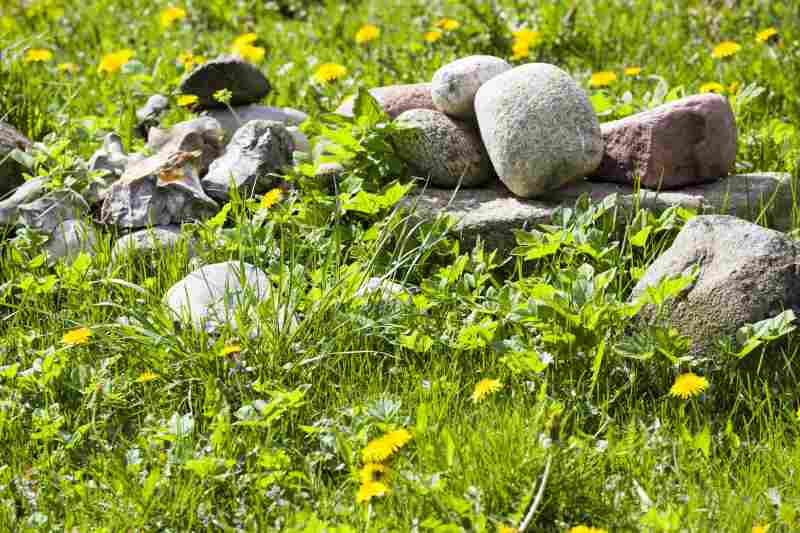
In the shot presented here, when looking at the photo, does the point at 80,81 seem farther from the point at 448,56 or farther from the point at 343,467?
the point at 343,467

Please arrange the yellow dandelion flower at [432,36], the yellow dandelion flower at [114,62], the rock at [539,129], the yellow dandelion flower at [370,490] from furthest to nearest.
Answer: the yellow dandelion flower at [432,36] → the yellow dandelion flower at [114,62] → the rock at [539,129] → the yellow dandelion flower at [370,490]

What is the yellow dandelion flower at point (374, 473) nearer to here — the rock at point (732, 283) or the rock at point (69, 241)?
the rock at point (732, 283)

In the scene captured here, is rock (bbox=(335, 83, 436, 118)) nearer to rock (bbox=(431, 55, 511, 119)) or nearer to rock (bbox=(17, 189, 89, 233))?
rock (bbox=(431, 55, 511, 119))

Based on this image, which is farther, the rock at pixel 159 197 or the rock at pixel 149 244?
the rock at pixel 159 197

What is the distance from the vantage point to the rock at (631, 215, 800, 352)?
305cm

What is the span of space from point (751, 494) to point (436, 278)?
4.52 ft

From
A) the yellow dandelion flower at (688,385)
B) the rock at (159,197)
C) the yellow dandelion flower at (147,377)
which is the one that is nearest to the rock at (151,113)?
the rock at (159,197)

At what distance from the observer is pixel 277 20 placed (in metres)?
7.02

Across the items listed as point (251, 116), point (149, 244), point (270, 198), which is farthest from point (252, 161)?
point (251, 116)

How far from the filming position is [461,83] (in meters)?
3.95

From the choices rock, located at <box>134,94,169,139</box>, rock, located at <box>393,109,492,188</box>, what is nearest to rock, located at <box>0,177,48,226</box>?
rock, located at <box>134,94,169,139</box>

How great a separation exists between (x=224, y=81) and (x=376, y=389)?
2.11 metres

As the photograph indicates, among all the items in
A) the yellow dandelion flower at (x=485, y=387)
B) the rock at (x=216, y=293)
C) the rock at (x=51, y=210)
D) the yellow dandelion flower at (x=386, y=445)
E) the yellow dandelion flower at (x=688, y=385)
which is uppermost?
the rock at (x=51, y=210)

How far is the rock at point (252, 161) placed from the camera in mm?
4027
